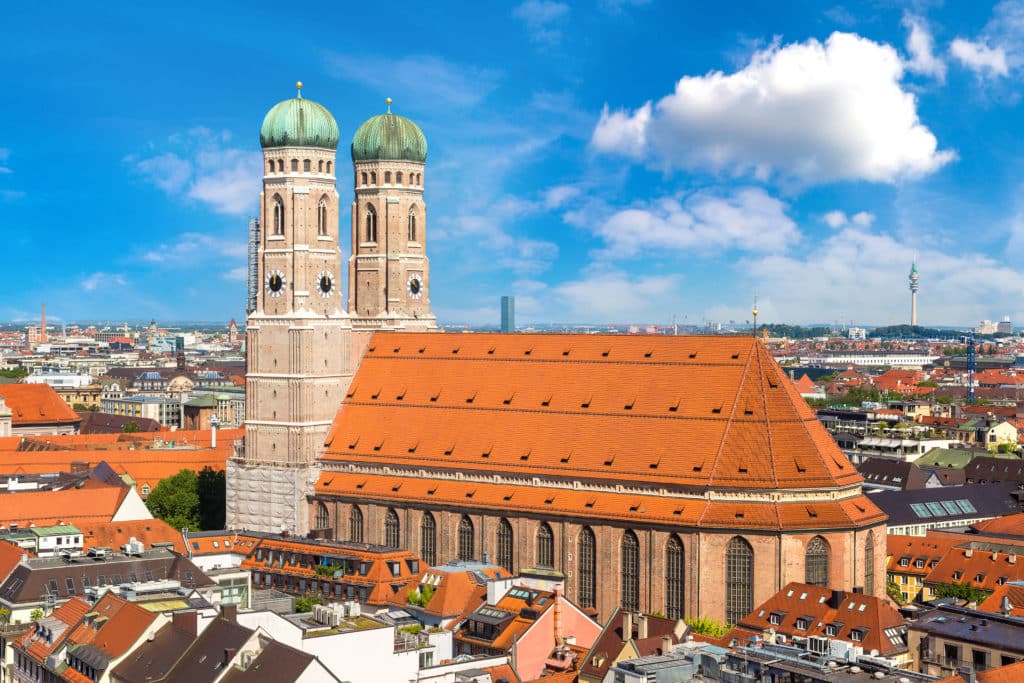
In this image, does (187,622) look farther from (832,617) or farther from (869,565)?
(869,565)

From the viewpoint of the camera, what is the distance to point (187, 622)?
64875mm

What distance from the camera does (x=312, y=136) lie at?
111m

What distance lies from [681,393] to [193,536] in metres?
36.8

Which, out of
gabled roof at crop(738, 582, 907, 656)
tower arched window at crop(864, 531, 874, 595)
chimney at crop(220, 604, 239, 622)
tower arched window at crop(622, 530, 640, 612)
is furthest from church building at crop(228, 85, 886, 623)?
chimney at crop(220, 604, 239, 622)

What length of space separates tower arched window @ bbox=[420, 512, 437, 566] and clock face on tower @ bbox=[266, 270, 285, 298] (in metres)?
21.8

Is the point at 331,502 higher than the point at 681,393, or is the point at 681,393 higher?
the point at 681,393

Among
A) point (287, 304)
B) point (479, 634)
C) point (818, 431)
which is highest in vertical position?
point (287, 304)

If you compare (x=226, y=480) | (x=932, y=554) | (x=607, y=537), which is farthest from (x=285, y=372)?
(x=932, y=554)

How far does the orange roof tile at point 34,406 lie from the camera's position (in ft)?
587

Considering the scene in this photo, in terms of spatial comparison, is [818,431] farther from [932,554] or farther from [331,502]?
[331,502]

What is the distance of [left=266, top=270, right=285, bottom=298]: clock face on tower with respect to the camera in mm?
111812

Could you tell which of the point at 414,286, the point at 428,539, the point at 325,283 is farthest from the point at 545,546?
the point at 414,286

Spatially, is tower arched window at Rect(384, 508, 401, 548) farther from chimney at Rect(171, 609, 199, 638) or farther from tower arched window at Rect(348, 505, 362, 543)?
chimney at Rect(171, 609, 199, 638)

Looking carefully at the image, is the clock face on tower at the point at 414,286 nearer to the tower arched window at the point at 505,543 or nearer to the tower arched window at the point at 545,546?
the tower arched window at the point at 505,543
